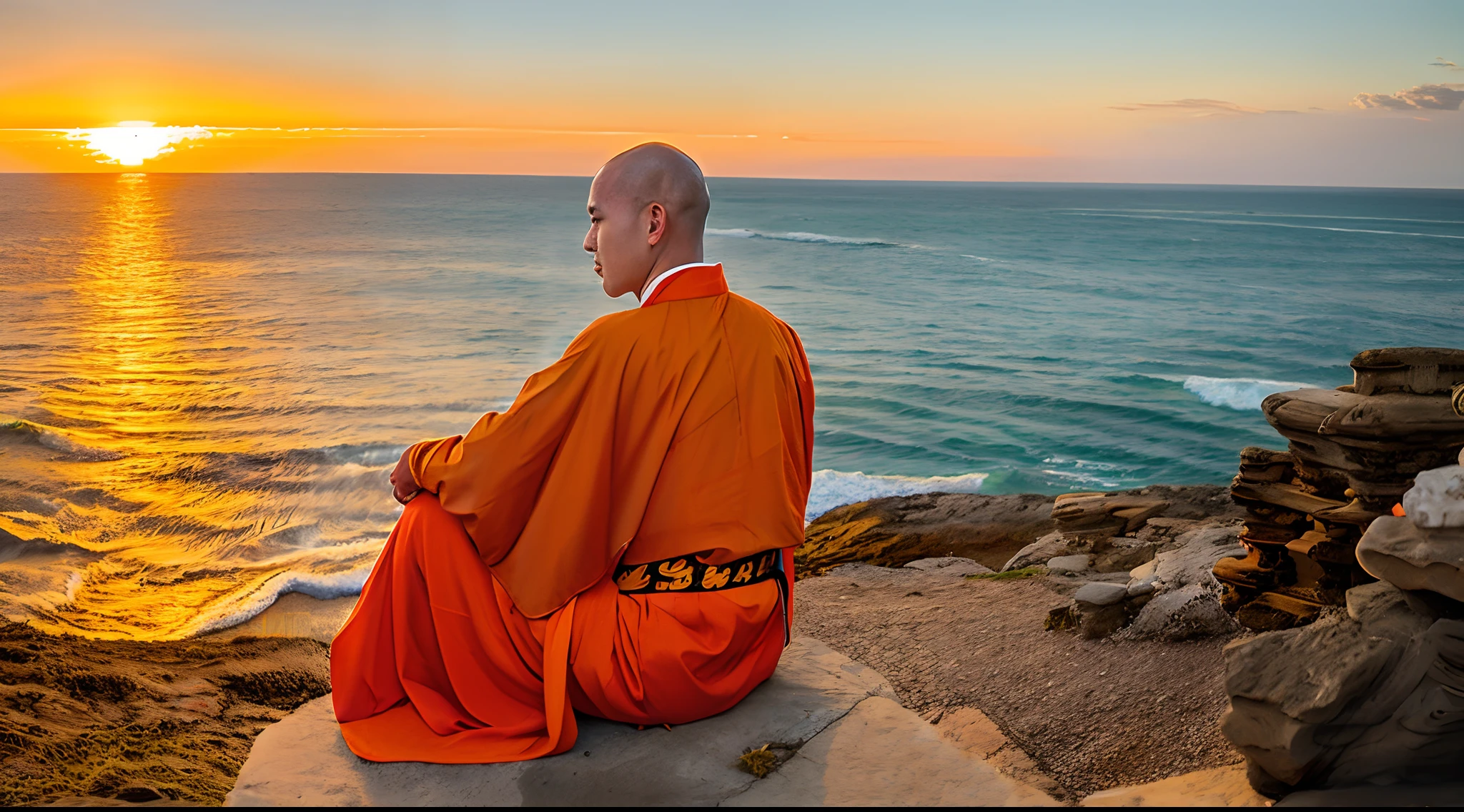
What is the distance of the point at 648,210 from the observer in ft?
9.43

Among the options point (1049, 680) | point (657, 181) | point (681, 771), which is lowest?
point (1049, 680)

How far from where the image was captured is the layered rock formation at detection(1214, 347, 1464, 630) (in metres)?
3.21

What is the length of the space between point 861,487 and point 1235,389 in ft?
39.5

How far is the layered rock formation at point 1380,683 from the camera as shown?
2.15m

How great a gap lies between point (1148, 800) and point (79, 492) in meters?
10.6

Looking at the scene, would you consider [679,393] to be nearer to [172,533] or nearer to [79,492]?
[172,533]

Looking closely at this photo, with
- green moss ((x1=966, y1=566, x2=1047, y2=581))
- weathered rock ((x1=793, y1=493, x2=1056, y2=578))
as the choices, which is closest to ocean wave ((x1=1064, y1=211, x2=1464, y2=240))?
weathered rock ((x1=793, y1=493, x2=1056, y2=578))

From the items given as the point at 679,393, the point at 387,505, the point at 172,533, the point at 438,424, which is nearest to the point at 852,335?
the point at 438,424

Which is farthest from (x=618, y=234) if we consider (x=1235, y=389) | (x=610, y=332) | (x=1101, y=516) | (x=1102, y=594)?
(x=1235, y=389)

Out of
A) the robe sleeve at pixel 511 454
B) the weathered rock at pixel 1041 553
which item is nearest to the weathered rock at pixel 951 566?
the weathered rock at pixel 1041 553

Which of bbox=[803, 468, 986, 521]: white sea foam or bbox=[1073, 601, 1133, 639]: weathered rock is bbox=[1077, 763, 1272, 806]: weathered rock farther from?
bbox=[803, 468, 986, 521]: white sea foam

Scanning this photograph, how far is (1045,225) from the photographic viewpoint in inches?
3061

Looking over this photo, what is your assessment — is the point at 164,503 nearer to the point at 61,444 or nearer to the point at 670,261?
the point at 61,444

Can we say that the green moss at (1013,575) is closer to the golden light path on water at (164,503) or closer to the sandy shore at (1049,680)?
the sandy shore at (1049,680)
